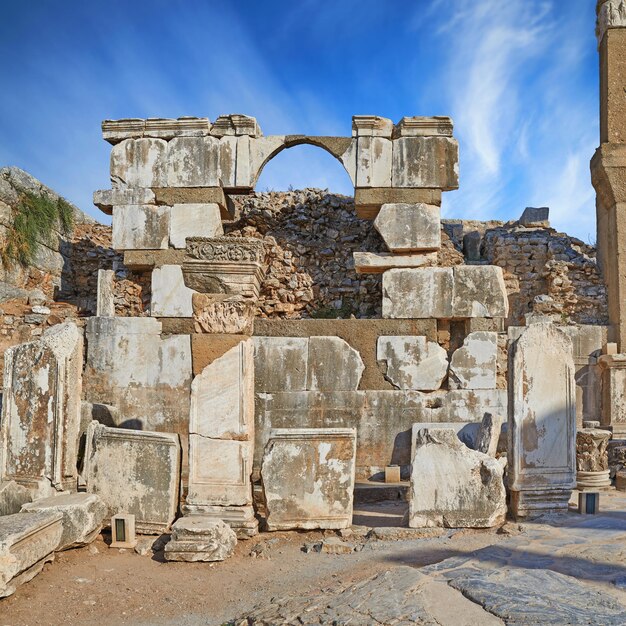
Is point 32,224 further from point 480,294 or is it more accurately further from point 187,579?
point 187,579

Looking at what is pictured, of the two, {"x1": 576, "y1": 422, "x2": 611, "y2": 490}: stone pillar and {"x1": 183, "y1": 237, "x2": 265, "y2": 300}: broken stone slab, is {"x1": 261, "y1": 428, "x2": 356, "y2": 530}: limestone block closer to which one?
{"x1": 183, "y1": 237, "x2": 265, "y2": 300}: broken stone slab

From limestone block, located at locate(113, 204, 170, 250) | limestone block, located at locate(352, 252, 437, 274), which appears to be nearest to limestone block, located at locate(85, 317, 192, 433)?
limestone block, located at locate(113, 204, 170, 250)

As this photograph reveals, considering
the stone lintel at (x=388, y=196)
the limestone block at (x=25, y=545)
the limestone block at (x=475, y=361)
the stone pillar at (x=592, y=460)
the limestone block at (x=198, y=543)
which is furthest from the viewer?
the stone lintel at (x=388, y=196)

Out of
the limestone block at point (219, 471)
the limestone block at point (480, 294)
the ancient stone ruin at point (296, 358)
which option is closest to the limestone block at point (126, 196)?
the ancient stone ruin at point (296, 358)

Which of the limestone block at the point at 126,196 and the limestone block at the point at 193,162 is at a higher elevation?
the limestone block at the point at 193,162

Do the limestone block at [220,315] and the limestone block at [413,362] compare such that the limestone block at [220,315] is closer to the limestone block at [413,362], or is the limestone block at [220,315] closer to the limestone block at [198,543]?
the limestone block at [198,543]

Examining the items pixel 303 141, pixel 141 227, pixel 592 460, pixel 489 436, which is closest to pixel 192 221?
pixel 141 227

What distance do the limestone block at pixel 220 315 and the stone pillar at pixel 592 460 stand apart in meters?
3.90

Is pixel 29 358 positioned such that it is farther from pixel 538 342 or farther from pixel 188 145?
pixel 538 342

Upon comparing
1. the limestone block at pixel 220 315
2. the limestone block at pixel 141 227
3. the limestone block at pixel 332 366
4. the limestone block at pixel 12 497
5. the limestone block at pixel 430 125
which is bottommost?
the limestone block at pixel 12 497

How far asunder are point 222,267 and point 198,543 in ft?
7.75

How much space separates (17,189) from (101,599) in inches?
343

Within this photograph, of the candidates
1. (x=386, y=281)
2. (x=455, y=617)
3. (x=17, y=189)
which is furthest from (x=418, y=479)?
(x=17, y=189)

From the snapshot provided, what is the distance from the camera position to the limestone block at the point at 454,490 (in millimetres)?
5297
